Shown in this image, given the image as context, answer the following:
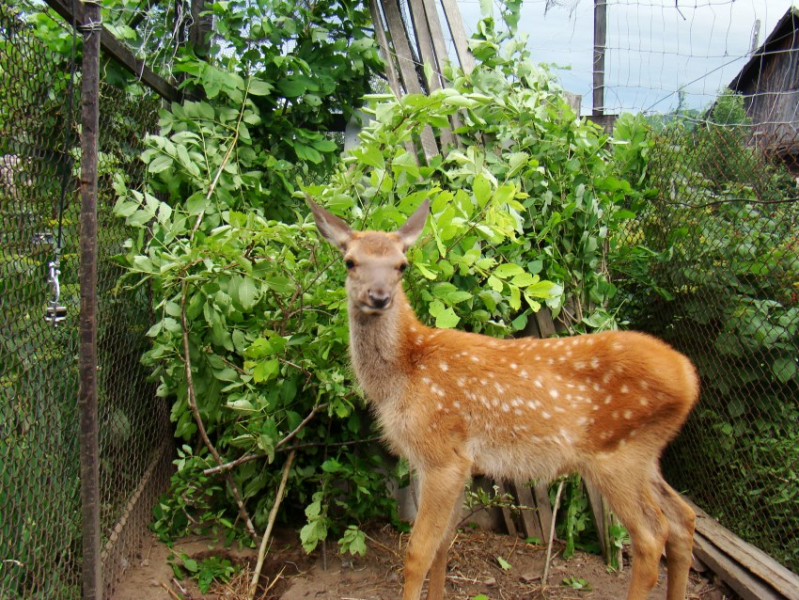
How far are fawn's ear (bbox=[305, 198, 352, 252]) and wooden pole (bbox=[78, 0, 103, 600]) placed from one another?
1114mm

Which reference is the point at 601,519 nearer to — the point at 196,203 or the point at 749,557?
the point at 749,557

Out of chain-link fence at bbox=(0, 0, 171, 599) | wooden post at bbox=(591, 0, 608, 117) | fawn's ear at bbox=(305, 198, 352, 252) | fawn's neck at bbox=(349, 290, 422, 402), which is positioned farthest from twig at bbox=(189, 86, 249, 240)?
wooden post at bbox=(591, 0, 608, 117)

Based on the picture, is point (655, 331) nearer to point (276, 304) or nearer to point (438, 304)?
point (438, 304)

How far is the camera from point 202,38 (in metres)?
5.21

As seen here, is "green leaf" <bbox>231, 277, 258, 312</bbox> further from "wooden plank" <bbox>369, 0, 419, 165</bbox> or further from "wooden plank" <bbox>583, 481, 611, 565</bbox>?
"wooden plank" <bbox>583, 481, 611, 565</bbox>

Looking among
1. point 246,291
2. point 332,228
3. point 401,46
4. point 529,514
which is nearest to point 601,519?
point 529,514

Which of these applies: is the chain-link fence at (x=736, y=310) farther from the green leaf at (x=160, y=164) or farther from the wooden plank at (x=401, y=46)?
the green leaf at (x=160, y=164)

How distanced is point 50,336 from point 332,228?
57.9 inches

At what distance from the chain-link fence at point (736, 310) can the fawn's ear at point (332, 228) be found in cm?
257

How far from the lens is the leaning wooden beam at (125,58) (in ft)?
10.2

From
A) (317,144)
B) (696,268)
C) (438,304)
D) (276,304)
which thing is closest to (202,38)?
(317,144)

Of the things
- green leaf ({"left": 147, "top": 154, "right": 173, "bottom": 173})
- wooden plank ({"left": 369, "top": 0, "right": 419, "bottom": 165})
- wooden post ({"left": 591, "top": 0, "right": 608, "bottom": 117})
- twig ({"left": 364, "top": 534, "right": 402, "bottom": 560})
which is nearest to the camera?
green leaf ({"left": 147, "top": 154, "right": 173, "bottom": 173})

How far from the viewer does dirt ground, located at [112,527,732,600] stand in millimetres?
4195

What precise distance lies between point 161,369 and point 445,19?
10.9 ft
